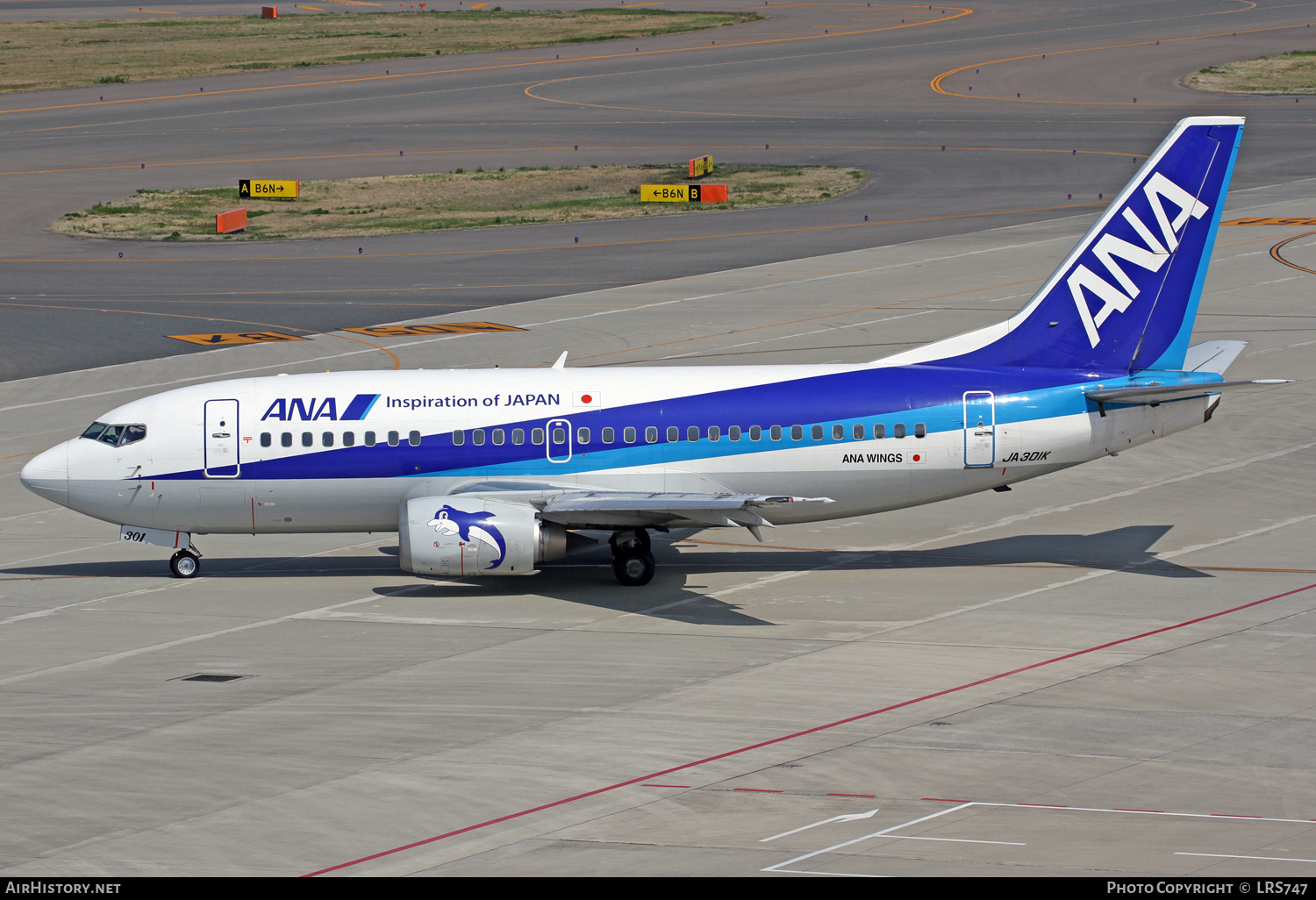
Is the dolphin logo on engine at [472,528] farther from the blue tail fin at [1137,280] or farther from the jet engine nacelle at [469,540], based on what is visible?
the blue tail fin at [1137,280]

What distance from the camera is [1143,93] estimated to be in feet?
383

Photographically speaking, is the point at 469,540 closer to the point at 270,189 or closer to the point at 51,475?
the point at 51,475

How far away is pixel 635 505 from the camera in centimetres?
3422

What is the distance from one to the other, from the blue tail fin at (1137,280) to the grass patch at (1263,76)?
Result: 8460 cm

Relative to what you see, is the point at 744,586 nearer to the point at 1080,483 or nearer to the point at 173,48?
the point at 1080,483

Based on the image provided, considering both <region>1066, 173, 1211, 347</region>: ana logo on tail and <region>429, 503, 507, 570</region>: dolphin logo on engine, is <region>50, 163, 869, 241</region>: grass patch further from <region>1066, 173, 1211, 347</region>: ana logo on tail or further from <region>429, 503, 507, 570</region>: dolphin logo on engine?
<region>429, 503, 507, 570</region>: dolphin logo on engine

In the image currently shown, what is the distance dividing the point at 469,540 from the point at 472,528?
0.90 feet

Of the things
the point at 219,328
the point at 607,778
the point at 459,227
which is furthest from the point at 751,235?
the point at 607,778

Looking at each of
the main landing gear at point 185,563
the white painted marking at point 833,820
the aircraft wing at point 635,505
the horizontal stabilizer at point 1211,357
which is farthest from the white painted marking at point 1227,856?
the main landing gear at point 185,563

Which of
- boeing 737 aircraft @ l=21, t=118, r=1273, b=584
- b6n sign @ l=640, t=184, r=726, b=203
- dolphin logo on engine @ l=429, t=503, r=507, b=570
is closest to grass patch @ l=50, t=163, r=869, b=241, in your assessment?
b6n sign @ l=640, t=184, r=726, b=203

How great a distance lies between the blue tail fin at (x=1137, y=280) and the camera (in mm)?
37344

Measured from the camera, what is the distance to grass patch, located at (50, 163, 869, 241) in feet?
296

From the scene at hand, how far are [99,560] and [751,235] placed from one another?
163 ft

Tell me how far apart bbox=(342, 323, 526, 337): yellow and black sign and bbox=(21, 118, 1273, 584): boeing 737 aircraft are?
27.3 meters
